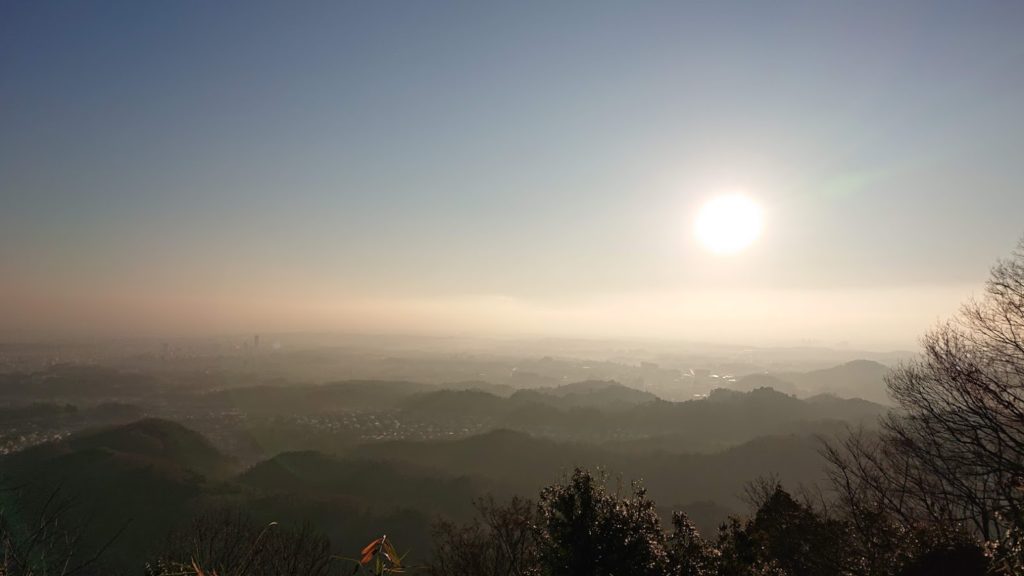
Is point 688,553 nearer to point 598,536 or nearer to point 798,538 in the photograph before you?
point 598,536

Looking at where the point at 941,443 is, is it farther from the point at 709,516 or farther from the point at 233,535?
the point at 709,516

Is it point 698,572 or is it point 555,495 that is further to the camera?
point 555,495

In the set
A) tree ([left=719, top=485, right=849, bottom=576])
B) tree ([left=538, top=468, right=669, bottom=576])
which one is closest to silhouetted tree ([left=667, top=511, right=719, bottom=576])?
tree ([left=538, top=468, right=669, bottom=576])

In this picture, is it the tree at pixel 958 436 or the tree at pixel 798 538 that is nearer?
the tree at pixel 958 436

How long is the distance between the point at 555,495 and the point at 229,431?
16565 cm

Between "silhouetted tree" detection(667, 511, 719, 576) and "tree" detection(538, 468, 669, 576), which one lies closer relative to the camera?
"silhouetted tree" detection(667, 511, 719, 576)

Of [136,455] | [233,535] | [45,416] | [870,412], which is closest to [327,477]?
[136,455]

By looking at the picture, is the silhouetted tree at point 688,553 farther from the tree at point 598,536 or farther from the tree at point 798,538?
the tree at point 798,538

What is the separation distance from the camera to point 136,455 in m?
90.4

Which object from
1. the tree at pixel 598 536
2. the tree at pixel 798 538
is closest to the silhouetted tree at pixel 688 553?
the tree at pixel 598 536

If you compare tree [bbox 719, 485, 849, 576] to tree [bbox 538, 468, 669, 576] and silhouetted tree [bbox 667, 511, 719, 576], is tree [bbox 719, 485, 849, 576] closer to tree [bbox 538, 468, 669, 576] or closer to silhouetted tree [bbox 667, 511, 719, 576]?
silhouetted tree [bbox 667, 511, 719, 576]

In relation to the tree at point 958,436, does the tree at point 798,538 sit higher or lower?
lower

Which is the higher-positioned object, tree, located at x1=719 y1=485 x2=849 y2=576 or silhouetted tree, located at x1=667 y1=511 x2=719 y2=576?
silhouetted tree, located at x1=667 y1=511 x2=719 y2=576

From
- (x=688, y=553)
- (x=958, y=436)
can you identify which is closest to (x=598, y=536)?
(x=688, y=553)
